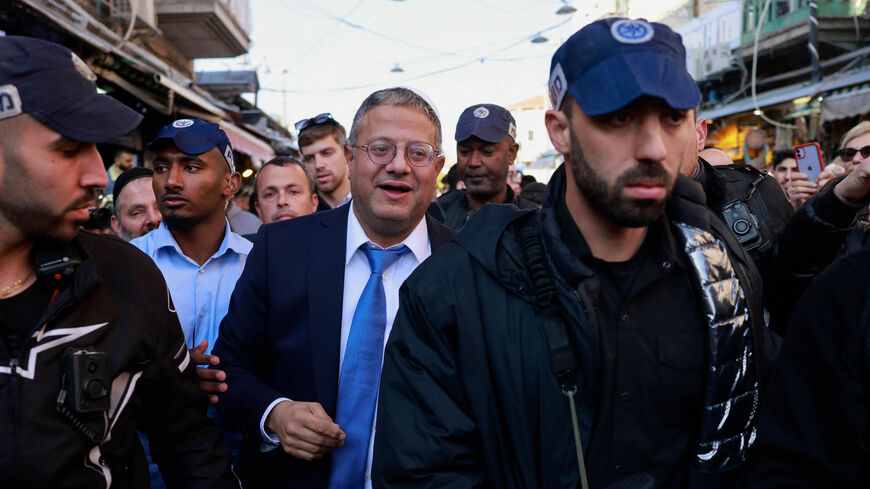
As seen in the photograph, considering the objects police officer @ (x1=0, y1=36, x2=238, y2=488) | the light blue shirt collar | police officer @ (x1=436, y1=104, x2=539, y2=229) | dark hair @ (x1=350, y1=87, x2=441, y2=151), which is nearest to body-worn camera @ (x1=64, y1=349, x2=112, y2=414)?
police officer @ (x1=0, y1=36, x2=238, y2=488)

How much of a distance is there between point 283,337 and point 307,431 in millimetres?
426

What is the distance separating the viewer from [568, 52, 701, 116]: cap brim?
5.40 feet

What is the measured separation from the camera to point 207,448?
2.14 m

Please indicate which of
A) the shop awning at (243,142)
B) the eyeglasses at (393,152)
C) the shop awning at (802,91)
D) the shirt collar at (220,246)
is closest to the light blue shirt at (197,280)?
the shirt collar at (220,246)

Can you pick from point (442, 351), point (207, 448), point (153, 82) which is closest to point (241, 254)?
point (207, 448)

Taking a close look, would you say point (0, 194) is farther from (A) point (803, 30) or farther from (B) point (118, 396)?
(A) point (803, 30)

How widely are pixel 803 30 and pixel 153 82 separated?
16.8 m

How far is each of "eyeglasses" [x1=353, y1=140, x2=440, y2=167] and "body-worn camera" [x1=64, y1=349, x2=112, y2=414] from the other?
4.24ft

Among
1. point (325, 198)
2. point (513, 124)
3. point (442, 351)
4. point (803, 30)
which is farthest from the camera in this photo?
point (803, 30)

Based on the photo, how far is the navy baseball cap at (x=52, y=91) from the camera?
5.49 feet

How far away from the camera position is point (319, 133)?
534cm

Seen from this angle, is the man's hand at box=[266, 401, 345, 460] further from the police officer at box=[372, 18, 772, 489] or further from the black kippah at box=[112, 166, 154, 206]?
the black kippah at box=[112, 166, 154, 206]

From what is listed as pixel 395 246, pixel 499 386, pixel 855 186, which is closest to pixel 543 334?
pixel 499 386

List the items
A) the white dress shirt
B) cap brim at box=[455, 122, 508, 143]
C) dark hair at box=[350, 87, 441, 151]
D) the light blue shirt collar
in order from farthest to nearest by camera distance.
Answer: cap brim at box=[455, 122, 508, 143] < the light blue shirt collar < dark hair at box=[350, 87, 441, 151] < the white dress shirt
